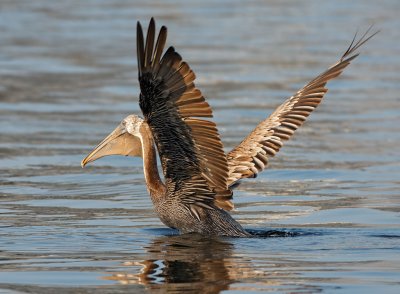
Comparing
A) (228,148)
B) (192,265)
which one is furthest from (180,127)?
(228,148)

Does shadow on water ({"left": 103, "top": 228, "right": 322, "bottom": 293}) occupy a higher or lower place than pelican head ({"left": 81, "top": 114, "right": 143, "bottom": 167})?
lower

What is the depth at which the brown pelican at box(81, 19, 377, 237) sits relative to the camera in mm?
8641

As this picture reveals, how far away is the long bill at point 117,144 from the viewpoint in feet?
32.8

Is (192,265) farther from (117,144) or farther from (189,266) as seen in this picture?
(117,144)

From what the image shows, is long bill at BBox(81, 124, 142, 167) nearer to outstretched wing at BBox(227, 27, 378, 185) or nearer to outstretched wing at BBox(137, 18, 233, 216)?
outstretched wing at BBox(137, 18, 233, 216)

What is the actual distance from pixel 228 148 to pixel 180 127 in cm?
495

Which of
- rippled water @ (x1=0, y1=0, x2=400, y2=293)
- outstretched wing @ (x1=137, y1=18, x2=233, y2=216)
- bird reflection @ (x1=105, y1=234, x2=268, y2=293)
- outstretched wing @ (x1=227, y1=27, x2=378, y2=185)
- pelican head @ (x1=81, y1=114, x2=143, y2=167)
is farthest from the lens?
outstretched wing @ (x1=227, y1=27, x2=378, y2=185)

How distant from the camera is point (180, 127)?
8953 mm

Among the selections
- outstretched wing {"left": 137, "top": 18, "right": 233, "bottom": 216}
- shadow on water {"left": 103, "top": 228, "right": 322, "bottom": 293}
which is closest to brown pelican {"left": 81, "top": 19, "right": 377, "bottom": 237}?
outstretched wing {"left": 137, "top": 18, "right": 233, "bottom": 216}

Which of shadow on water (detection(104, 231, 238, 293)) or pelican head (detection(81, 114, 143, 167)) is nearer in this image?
shadow on water (detection(104, 231, 238, 293))

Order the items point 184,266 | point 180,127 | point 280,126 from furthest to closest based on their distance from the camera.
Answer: point 280,126 → point 180,127 → point 184,266

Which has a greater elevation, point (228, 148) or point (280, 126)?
point (280, 126)

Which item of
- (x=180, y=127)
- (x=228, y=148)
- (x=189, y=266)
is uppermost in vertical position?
(x=180, y=127)

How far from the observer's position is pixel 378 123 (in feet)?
50.6
